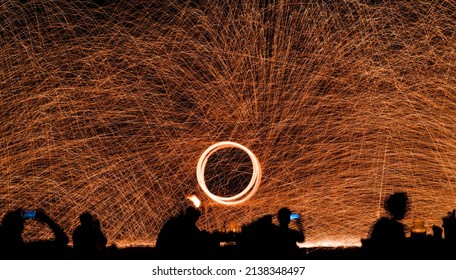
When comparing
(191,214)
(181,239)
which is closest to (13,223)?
(181,239)

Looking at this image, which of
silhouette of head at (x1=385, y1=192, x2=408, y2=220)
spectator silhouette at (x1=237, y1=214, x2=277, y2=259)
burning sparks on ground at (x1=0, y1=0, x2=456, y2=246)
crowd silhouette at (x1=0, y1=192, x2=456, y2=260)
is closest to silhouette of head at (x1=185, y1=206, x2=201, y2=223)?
crowd silhouette at (x1=0, y1=192, x2=456, y2=260)

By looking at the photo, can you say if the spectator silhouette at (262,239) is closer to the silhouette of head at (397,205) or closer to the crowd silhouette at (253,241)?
the crowd silhouette at (253,241)

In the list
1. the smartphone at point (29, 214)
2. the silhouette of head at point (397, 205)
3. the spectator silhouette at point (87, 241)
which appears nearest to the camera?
the silhouette of head at point (397, 205)

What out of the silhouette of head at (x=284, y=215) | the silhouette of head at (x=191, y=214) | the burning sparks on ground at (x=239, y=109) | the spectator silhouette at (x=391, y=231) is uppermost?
the burning sparks on ground at (x=239, y=109)

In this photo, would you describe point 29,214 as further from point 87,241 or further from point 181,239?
point 181,239

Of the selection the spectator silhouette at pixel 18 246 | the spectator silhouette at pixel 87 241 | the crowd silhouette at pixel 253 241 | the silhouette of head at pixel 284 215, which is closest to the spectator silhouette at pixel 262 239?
the crowd silhouette at pixel 253 241

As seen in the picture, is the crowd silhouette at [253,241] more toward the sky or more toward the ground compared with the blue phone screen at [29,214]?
more toward the ground

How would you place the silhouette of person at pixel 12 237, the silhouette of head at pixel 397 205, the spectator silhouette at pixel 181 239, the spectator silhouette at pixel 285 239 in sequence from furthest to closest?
1. the spectator silhouette at pixel 181 239
2. the spectator silhouette at pixel 285 239
3. the silhouette of person at pixel 12 237
4. the silhouette of head at pixel 397 205

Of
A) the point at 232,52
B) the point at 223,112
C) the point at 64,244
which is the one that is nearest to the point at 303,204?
the point at 223,112

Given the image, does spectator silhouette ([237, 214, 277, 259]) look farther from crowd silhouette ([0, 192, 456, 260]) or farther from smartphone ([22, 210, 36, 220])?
smartphone ([22, 210, 36, 220])
